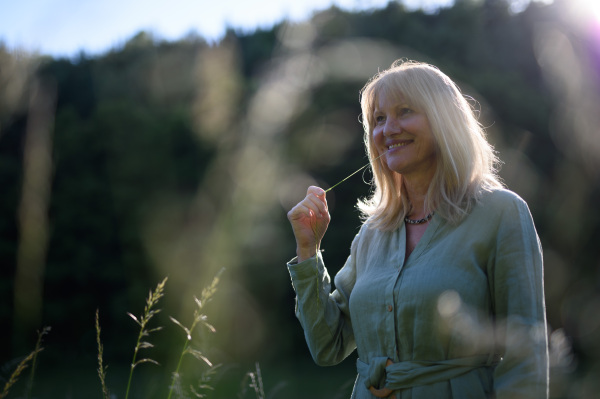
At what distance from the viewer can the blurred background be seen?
14133 millimetres

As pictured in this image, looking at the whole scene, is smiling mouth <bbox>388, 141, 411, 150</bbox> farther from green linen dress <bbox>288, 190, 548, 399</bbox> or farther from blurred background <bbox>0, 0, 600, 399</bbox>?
blurred background <bbox>0, 0, 600, 399</bbox>

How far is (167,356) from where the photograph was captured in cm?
1445

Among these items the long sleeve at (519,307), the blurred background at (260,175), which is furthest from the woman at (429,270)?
the blurred background at (260,175)

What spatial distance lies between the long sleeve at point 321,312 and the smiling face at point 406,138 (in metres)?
0.45

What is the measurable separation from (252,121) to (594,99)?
8.56 meters

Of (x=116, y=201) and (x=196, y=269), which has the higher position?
(x=116, y=201)

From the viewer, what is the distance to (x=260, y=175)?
14.6 m

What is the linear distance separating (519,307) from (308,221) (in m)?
0.83

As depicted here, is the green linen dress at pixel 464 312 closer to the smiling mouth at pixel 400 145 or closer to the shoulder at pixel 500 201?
the shoulder at pixel 500 201

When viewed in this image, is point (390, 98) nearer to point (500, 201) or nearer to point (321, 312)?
point (500, 201)

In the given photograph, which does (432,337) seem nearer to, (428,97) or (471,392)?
(471,392)

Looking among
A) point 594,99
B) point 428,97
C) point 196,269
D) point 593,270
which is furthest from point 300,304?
point 594,99

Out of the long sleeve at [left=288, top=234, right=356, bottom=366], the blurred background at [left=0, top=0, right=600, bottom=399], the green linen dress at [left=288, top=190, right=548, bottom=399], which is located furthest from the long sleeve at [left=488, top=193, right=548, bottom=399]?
the blurred background at [left=0, top=0, right=600, bottom=399]

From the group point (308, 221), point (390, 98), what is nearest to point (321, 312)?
point (308, 221)
